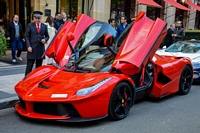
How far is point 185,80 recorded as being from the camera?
6473 millimetres

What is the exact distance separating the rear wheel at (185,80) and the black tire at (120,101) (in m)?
2.05

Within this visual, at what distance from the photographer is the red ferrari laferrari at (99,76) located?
4055mm

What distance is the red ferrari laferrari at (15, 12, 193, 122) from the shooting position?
405 cm

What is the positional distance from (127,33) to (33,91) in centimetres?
201

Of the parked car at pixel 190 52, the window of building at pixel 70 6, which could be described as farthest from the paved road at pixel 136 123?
the window of building at pixel 70 6

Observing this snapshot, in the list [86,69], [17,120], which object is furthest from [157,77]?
[17,120]

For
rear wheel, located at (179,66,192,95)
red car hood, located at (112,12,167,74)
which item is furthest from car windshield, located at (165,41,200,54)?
red car hood, located at (112,12,167,74)

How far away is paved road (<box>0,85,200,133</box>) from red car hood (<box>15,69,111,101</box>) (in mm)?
456

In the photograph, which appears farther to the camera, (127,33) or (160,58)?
(160,58)

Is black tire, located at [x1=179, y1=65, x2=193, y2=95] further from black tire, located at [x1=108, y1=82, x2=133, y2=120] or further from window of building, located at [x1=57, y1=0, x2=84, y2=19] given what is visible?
window of building, located at [x1=57, y1=0, x2=84, y2=19]

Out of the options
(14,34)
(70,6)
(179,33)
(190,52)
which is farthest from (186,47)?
(70,6)

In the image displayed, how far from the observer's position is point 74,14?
14.6 metres

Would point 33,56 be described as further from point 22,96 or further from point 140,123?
point 140,123

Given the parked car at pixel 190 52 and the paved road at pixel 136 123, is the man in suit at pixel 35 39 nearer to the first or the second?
the paved road at pixel 136 123
